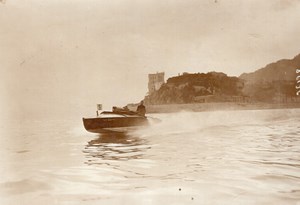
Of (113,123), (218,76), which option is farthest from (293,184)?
(218,76)

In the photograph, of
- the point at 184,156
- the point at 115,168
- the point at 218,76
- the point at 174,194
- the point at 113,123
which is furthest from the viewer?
the point at 218,76

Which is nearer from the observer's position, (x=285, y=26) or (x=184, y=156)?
(x=184, y=156)

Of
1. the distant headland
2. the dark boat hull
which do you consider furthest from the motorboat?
the distant headland

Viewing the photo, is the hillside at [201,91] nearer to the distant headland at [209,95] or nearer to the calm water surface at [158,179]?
the distant headland at [209,95]

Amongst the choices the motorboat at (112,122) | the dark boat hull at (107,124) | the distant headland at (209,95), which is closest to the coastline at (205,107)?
the distant headland at (209,95)

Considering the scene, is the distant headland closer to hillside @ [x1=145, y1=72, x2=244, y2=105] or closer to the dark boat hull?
hillside @ [x1=145, y1=72, x2=244, y2=105]

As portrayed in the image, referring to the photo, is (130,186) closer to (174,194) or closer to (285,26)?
(174,194)

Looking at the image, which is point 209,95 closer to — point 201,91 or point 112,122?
point 201,91

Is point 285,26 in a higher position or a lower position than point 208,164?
higher
